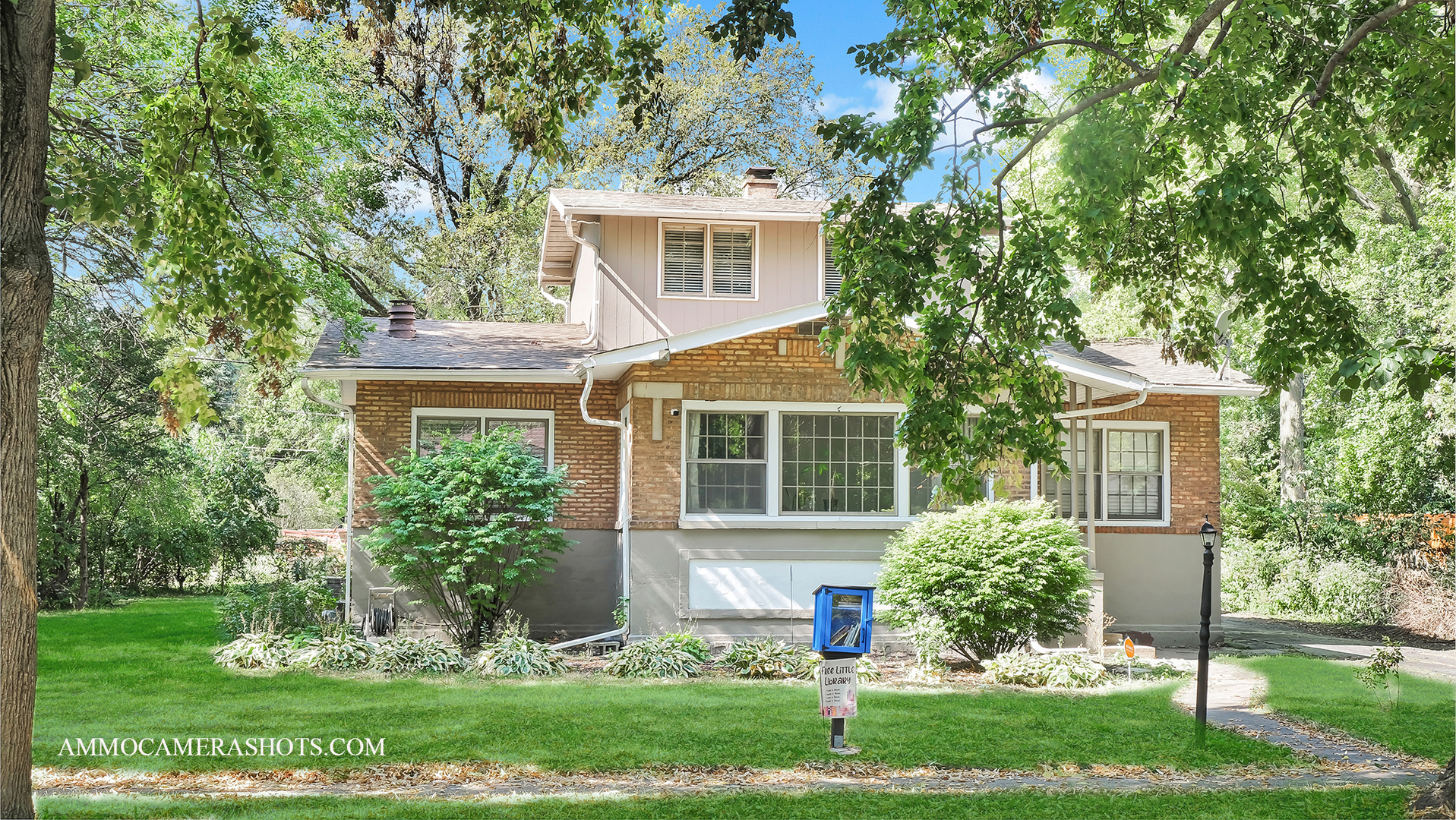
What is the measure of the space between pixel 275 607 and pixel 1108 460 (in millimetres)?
11783

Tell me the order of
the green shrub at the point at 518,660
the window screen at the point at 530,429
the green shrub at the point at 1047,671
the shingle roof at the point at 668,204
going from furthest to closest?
the shingle roof at the point at 668,204, the window screen at the point at 530,429, the green shrub at the point at 518,660, the green shrub at the point at 1047,671

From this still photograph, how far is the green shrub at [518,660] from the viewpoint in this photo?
11891mm

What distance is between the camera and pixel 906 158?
772 centimetres

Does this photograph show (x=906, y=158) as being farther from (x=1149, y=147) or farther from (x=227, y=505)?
(x=227, y=505)

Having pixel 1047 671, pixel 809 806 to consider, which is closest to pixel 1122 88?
pixel 809 806

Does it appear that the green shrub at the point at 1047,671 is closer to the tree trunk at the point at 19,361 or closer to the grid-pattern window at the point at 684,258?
the grid-pattern window at the point at 684,258

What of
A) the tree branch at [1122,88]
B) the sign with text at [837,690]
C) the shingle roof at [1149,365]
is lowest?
the sign with text at [837,690]

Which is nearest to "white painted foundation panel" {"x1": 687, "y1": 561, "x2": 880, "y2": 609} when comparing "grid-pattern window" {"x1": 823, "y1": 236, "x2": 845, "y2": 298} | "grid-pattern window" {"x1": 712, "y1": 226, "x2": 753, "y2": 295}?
"grid-pattern window" {"x1": 712, "y1": 226, "x2": 753, "y2": 295}

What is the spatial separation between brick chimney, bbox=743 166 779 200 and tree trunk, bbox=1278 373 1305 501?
13962 mm

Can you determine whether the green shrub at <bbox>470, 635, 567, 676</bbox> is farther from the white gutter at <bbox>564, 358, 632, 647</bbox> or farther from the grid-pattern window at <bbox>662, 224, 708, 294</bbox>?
the grid-pattern window at <bbox>662, 224, 708, 294</bbox>

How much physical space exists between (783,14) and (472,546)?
7965mm

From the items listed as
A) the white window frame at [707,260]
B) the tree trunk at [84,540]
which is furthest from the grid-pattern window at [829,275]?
the tree trunk at [84,540]

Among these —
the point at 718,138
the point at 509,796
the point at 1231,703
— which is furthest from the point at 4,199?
the point at 718,138

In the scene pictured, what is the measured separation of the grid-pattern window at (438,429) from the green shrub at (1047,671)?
25.5 ft
